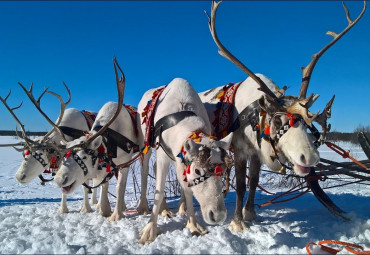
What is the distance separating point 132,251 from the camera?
9.89ft

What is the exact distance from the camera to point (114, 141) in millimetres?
4652

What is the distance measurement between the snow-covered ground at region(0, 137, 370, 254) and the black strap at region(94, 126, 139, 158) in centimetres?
116

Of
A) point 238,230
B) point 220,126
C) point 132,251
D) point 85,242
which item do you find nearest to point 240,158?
point 220,126

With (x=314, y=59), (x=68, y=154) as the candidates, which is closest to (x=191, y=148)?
(x=68, y=154)

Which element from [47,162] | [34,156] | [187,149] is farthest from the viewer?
[47,162]

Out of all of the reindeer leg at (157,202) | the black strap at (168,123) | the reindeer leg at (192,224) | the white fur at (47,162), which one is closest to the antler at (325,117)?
the black strap at (168,123)

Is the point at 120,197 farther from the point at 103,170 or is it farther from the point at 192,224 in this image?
the point at 192,224

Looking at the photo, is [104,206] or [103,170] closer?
[103,170]

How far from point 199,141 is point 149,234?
1.42 meters

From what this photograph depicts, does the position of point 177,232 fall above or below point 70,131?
below

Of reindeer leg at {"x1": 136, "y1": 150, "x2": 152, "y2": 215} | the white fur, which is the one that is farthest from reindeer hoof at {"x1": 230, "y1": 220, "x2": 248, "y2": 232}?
the white fur

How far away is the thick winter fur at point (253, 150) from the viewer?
2849 millimetres

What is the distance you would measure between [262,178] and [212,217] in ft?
27.1

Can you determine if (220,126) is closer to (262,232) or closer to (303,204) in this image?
(262,232)
